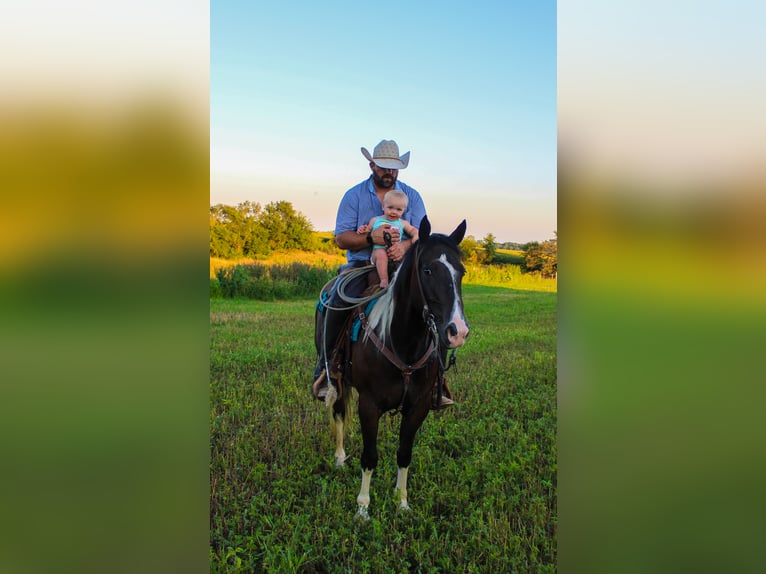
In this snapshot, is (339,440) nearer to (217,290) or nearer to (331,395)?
(331,395)

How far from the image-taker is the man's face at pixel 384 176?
4.55 meters

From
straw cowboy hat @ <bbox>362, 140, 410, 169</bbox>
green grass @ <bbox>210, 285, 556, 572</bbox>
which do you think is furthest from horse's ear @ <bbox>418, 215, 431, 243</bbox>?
green grass @ <bbox>210, 285, 556, 572</bbox>

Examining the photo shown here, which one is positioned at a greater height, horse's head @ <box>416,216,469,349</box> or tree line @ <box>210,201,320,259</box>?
tree line @ <box>210,201,320,259</box>

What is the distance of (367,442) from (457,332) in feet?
5.69

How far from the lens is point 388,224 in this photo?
414cm

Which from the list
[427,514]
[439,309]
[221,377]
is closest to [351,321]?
[439,309]

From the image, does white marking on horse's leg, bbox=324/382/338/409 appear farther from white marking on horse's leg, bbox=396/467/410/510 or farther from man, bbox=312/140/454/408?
white marking on horse's leg, bbox=396/467/410/510

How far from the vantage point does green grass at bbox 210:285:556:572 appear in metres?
3.40

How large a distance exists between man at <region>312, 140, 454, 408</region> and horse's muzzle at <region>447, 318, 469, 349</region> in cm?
147

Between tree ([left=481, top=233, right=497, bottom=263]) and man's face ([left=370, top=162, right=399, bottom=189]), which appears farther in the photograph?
tree ([left=481, top=233, right=497, bottom=263])
